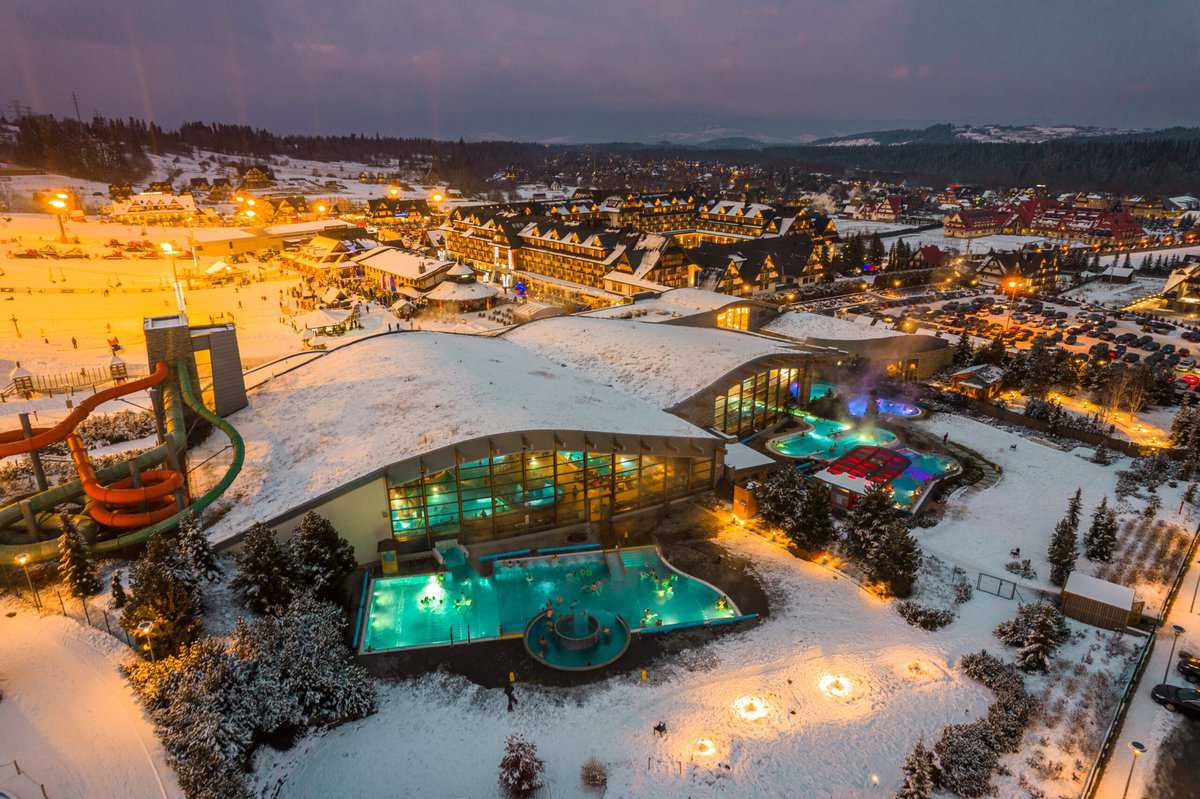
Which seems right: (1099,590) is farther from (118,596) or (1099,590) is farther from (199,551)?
(118,596)

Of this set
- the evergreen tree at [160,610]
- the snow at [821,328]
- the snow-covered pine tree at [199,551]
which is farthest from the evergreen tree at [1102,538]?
the snow-covered pine tree at [199,551]

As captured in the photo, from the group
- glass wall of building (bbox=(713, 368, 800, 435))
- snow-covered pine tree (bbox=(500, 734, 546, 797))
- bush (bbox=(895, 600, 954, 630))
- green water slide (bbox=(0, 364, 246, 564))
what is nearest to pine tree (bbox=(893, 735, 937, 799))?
bush (bbox=(895, 600, 954, 630))

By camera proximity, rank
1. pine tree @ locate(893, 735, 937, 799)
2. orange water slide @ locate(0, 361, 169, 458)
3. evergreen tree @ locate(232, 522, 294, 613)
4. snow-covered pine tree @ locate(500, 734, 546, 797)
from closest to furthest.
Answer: pine tree @ locate(893, 735, 937, 799) → snow-covered pine tree @ locate(500, 734, 546, 797) → evergreen tree @ locate(232, 522, 294, 613) → orange water slide @ locate(0, 361, 169, 458)

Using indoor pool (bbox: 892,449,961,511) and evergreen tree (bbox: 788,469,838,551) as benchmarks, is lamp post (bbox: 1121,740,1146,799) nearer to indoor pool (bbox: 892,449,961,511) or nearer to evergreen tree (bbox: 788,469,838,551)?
evergreen tree (bbox: 788,469,838,551)

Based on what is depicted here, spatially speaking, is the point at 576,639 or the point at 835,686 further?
the point at 576,639

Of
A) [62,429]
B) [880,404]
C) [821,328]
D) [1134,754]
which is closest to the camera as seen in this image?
[1134,754]

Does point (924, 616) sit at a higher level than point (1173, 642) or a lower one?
higher

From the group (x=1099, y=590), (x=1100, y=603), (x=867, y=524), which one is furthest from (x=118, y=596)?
(x=1099, y=590)

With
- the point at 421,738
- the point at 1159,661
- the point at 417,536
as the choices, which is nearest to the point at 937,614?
the point at 1159,661
